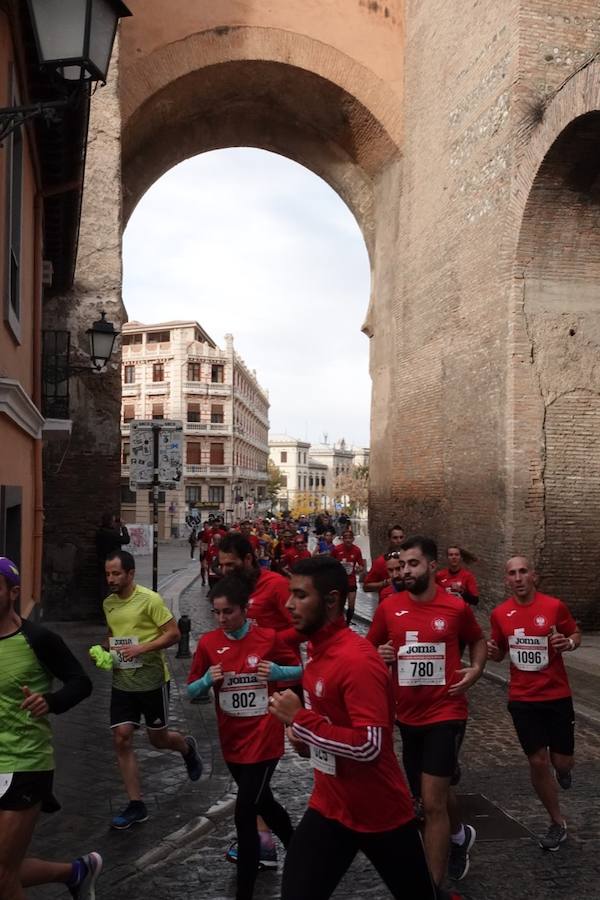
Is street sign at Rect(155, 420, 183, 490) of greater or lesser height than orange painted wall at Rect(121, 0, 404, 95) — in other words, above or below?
below

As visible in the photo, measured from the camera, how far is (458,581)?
8.23 metres

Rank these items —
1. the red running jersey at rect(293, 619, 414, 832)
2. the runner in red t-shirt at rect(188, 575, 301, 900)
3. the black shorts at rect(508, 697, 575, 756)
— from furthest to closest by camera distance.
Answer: the black shorts at rect(508, 697, 575, 756)
the runner in red t-shirt at rect(188, 575, 301, 900)
the red running jersey at rect(293, 619, 414, 832)

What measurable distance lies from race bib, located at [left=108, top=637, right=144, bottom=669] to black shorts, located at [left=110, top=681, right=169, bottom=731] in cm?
16

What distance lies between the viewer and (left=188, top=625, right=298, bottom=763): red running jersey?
165 inches

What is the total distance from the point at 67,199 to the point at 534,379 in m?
6.59

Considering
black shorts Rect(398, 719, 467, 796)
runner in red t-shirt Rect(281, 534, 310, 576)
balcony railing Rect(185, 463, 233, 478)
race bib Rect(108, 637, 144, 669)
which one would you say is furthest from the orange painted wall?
balcony railing Rect(185, 463, 233, 478)

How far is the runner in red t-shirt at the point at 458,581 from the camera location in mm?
8062

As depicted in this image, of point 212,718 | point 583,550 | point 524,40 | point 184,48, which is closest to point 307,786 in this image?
point 212,718

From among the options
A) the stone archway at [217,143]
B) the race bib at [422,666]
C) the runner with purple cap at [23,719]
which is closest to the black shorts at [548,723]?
the race bib at [422,666]

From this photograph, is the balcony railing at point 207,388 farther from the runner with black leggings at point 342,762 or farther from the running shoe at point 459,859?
the runner with black leggings at point 342,762

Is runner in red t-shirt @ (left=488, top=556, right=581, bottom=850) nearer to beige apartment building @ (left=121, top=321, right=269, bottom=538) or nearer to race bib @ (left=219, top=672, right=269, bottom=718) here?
race bib @ (left=219, top=672, right=269, bottom=718)

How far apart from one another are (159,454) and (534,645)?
734 centimetres

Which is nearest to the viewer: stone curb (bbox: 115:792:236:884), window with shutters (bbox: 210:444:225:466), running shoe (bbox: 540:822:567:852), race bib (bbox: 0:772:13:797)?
race bib (bbox: 0:772:13:797)

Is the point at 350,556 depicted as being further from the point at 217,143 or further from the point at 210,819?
the point at 217,143
